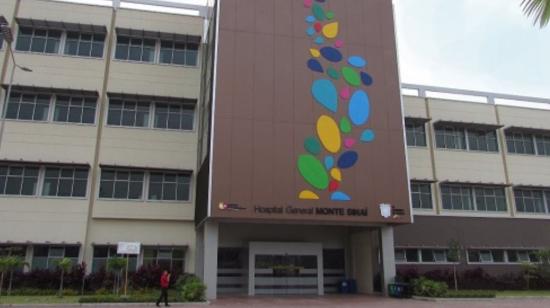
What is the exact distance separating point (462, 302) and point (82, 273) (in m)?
19.2

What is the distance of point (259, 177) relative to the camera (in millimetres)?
23906

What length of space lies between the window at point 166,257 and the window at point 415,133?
17.4 metres

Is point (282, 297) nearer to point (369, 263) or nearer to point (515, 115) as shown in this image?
point (369, 263)

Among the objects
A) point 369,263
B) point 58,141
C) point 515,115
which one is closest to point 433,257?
point 369,263

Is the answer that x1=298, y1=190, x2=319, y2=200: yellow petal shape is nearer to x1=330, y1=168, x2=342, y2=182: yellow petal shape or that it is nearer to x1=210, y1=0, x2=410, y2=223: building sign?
x1=210, y1=0, x2=410, y2=223: building sign

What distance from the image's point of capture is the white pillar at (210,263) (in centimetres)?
2302

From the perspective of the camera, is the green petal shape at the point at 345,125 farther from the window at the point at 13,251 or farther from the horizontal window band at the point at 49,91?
the window at the point at 13,251

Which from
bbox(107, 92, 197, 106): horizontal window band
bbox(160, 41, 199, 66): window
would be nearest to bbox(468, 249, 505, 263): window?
bbox(107, 92, 197, 106): horizontal window band

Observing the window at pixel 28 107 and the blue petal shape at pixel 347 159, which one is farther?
the window at pixel 28 107

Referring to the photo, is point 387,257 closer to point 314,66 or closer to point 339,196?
point 339,196

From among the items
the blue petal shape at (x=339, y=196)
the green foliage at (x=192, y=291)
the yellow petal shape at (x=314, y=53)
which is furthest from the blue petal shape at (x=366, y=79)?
the green foliage at (x=192, y=291)

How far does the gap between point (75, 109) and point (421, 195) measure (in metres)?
23.3

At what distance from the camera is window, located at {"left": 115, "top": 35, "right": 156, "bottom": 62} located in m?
30.5

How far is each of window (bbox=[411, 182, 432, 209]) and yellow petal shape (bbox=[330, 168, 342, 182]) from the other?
969 cm
